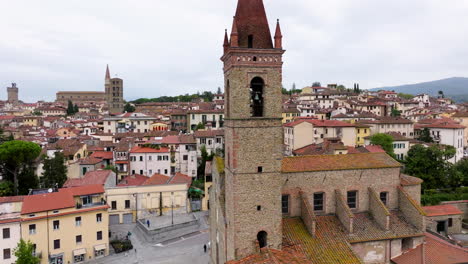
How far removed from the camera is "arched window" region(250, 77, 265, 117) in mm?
20594

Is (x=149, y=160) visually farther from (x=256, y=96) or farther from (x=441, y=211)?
(x=441, y=211)

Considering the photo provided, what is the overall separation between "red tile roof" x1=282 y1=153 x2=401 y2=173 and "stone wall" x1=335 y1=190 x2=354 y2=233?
208 centimetres

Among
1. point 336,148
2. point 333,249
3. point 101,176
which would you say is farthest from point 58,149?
point 333,249

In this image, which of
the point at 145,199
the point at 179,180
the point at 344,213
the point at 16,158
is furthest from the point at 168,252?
the point at 16,158

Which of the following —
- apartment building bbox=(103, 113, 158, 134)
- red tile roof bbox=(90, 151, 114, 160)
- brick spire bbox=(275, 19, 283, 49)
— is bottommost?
red tile roof bbox=(90, 151, 114, 160)

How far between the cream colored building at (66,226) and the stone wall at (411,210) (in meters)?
28.6

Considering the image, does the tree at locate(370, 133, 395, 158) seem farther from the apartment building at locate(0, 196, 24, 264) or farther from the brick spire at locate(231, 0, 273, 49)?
the apartment building at locate(0, 196, 24, 264)

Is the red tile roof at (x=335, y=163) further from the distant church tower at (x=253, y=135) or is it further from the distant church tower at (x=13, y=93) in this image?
the distant church tower at (x=13, y=93)

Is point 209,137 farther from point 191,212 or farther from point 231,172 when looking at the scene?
point 231,172

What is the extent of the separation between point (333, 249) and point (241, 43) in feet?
47.2

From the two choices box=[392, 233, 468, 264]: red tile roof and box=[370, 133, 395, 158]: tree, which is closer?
box=[392, 233, 468, 264]: red tile roof

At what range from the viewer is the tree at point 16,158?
157ft

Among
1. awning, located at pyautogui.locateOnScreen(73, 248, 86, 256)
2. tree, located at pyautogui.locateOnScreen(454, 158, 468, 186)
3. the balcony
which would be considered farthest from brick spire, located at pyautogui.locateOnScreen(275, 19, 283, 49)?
tree, located at pyautogui.locateOnScreen(454, 158, 468, 186)

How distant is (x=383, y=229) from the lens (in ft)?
77.2
